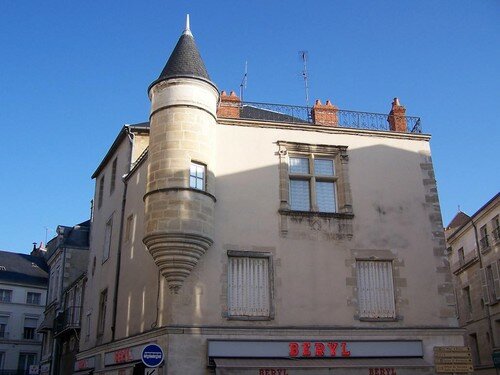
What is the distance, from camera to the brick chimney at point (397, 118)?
1781 centimetres

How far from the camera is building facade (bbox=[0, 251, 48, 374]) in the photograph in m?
47.4

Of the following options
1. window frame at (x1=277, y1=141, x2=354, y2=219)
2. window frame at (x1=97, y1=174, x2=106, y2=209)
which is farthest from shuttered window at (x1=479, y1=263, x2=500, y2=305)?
window frame at (x1=97, y1=174, x2=106, y2=209)

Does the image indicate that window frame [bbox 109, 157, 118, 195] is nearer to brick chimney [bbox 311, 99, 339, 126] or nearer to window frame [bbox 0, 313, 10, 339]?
brick chimney [bbox 311, 99, 339, 126]

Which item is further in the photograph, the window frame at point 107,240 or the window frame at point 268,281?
the window frame at point 107,240

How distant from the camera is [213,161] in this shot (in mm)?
15578

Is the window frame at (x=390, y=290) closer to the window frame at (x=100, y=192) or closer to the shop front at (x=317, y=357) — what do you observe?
the shop front at (x=317, y=357)

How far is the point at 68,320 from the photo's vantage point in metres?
27.5

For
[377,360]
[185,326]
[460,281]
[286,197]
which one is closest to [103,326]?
[185,326]

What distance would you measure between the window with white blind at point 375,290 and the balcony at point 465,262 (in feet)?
55.7

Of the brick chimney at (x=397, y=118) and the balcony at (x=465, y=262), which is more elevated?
the brick chimney at (x=397, y=118)

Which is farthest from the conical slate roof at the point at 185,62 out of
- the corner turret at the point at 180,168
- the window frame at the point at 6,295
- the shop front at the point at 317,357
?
the window frame at the point at 6,295

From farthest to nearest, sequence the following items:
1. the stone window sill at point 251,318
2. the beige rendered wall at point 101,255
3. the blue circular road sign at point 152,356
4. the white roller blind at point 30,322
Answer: the white roller blind at point 30,322, the beige rendered wall at point 101,255, the stone window sill at point 251,318, the blue circular road sign at point 152,356

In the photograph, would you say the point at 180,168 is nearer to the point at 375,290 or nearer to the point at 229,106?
the point at 229,106

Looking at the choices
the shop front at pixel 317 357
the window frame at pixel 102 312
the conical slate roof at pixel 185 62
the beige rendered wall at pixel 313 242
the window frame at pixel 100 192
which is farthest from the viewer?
the window frame at pixel 100 192
